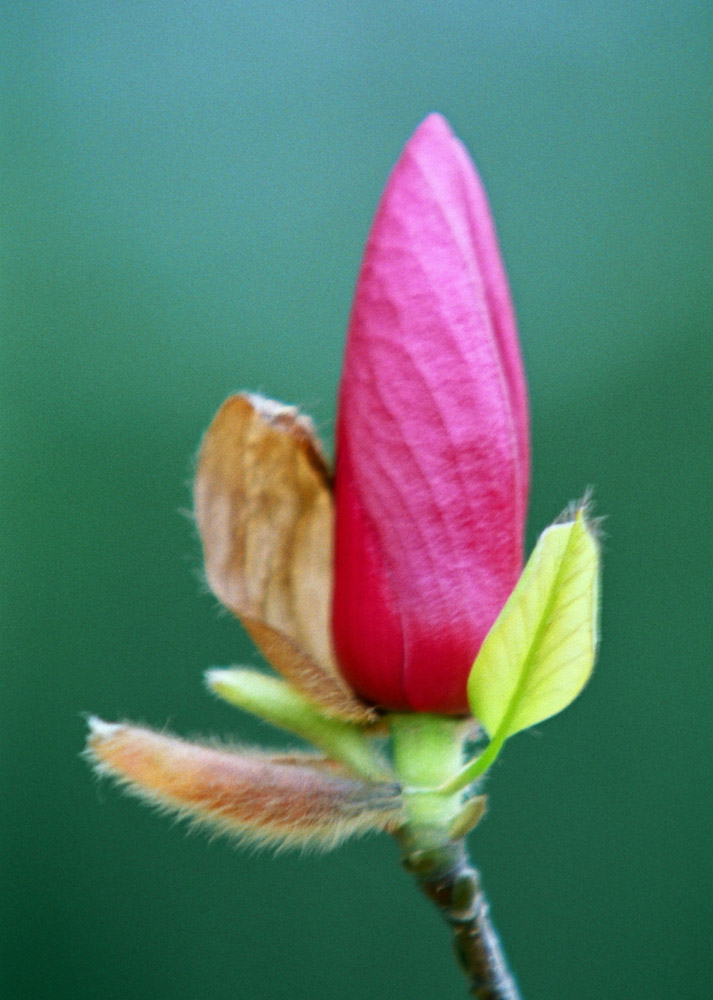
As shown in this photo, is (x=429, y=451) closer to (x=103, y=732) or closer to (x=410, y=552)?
(x=410, y=552)

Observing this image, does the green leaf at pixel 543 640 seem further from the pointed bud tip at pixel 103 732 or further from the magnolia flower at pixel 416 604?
the pointed bud tip at pixel 103 732

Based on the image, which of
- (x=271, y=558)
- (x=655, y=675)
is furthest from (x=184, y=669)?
(x=271, y=558)

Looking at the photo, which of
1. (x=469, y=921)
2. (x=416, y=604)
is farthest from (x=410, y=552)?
(x=469, y=921)

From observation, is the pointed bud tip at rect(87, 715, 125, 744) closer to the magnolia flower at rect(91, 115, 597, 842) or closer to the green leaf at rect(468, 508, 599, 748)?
the magnolia flower at rect(91, 115, 597, 842)

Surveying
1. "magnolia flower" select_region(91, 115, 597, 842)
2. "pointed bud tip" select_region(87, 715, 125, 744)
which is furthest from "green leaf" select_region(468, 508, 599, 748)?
"pointed bud tip" select_region(87, 715, 125, 744)

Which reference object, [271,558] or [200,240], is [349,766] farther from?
[200,240]

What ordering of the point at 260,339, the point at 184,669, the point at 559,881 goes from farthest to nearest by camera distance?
the point at 260,339 → the point at 184,669 → the point at 559,881

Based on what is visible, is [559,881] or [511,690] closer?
[511,690]
